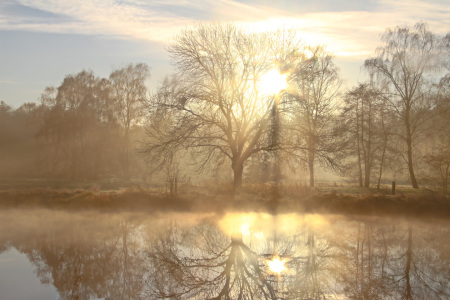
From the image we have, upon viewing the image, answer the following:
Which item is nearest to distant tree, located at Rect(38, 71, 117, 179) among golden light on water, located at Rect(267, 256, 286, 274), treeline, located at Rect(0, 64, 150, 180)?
treeline, located at Rect(0, 64, 150, 180)

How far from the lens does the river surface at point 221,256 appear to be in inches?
369

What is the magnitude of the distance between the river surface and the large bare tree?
5.84m

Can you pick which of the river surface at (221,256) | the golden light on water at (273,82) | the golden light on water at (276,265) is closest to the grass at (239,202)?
the river surface at (221,256)

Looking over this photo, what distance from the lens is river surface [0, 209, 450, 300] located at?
9.37m

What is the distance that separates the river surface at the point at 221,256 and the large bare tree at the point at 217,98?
19.2ft

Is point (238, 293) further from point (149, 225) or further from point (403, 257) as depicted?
point (149, 225)

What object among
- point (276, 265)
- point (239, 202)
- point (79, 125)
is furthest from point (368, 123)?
point (79, 125)

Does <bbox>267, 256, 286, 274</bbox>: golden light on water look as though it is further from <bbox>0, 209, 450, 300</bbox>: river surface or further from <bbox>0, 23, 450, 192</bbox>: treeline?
<bbox>0, 23, 450, 192</bbox>: treeline

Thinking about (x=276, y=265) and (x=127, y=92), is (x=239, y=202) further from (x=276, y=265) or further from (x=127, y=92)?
(x=127, y=92)

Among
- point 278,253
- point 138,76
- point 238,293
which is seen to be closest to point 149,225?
point 278,253

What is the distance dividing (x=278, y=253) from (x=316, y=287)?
9.45ft

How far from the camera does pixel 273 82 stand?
22.8 m

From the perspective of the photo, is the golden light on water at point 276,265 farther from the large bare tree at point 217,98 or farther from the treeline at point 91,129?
the treeline at point 91,129

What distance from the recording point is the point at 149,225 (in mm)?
15883
